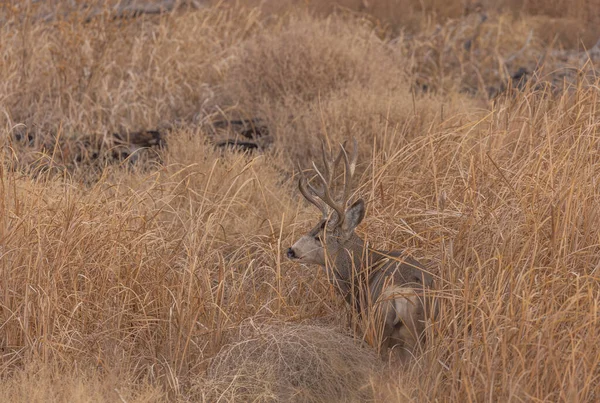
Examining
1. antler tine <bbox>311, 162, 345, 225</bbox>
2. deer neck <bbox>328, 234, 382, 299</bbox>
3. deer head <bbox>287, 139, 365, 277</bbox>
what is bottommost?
deer neck <bbox>328, 234, 382, 299</bbox>

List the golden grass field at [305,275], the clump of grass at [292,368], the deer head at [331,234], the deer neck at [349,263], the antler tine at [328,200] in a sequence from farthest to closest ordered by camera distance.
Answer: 1. the deer neck at [349,263]
2. the deer head at [331,234]
3. the antler tine at [328,200]
4. the clump of grass at [292,368]
5. the golden grass field at [305,275]

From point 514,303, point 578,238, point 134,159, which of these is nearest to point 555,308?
point 514,303

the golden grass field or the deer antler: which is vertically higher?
the deer antler

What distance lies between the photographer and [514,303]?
4.36 metres

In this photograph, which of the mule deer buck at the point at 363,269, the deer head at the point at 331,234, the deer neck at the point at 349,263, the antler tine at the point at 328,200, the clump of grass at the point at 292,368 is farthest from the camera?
the deer neck at the point at 349,263

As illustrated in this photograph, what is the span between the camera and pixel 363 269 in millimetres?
5102

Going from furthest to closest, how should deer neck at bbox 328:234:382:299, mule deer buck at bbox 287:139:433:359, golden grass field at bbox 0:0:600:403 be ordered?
deer neck at bbox 328:234:382:299
mule deer buck at bbox 287:139:433:359
golden grass field at bbox 0:0:600:403

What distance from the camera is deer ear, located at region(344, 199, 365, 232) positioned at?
16.4ft

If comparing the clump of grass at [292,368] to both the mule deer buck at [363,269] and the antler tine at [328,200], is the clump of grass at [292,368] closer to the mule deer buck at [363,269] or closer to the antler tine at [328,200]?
the mule deer buck at [363,269]

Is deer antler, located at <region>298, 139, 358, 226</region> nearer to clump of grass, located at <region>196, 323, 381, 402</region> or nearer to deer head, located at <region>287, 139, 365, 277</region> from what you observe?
deer head, located at <region>287, 139, 365, 277</region>

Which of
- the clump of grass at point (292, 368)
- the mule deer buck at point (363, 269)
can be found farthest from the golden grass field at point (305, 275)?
the mule deer buck at point (363, 269)

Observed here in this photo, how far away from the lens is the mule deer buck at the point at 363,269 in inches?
184

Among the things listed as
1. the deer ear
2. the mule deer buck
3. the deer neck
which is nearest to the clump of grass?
the mule deer buck

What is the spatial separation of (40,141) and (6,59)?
161cm
